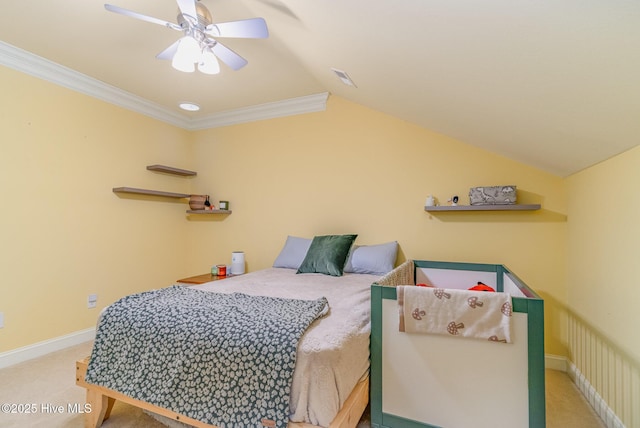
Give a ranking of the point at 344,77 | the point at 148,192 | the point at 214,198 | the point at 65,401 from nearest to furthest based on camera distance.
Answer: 1. the point at 65,401
2. the point at 344,77
3. the point at 148,192
4. the point at 214,198

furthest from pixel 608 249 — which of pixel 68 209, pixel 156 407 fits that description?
pixel 68 209

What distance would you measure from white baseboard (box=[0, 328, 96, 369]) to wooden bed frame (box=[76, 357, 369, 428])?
1406 mm

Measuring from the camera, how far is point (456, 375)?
141cm

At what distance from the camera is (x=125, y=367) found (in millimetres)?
1485

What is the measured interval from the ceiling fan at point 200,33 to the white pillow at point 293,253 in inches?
70.4

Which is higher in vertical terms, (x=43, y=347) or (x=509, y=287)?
(x=509, y=287)

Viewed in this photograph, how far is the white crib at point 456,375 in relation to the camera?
130 cm

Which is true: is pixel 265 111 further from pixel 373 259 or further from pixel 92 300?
pixel 92 300

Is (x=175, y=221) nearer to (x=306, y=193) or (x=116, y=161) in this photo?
(x=116, y=161)

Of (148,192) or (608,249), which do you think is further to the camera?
(148,192)

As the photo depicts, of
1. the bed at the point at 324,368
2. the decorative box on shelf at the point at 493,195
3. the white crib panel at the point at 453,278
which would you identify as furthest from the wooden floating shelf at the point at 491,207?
the bed at the point at 324,368

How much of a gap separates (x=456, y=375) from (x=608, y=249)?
1.25m

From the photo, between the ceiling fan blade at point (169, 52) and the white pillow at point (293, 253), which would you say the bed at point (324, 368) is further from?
the ceiling fan blade at point (169, 52)

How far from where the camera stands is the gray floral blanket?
47.5 inches
